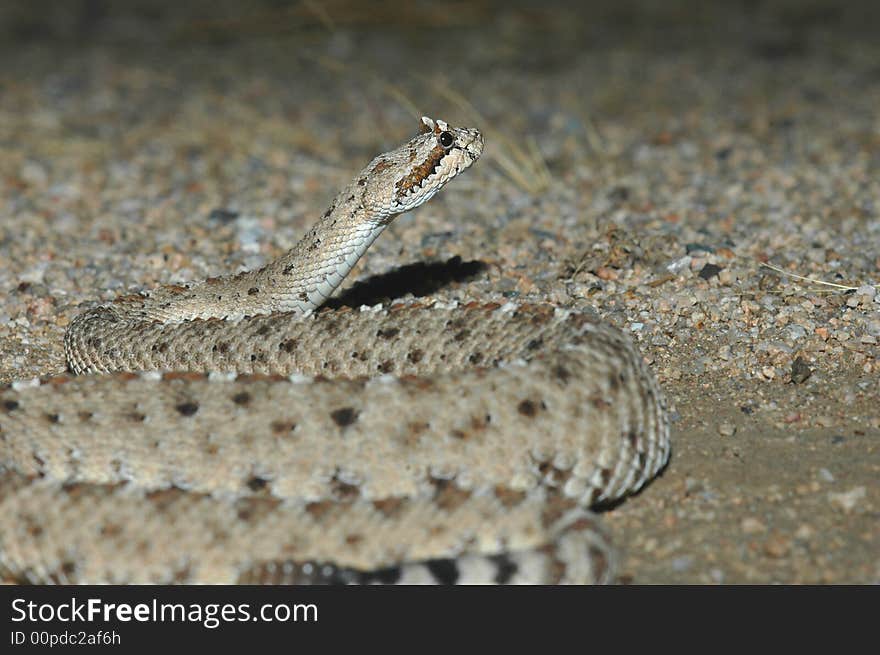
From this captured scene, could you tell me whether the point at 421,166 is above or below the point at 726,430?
above

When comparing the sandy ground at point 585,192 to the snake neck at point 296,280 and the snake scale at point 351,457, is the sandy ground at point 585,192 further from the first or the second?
the snake neck at point 296,280

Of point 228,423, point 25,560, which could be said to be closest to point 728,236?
point 228,423

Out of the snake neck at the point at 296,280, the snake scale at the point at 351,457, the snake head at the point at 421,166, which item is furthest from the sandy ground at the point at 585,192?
the snake head at the point at 421,166

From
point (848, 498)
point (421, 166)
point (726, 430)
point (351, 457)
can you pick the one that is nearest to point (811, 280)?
point (726, 430)

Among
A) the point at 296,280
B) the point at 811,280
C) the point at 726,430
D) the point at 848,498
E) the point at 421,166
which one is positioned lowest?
the point at 848,498

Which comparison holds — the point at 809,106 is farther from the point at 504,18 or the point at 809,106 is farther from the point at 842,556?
the point at 842,556

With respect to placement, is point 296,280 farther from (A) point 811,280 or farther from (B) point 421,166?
(A) point 811,280
